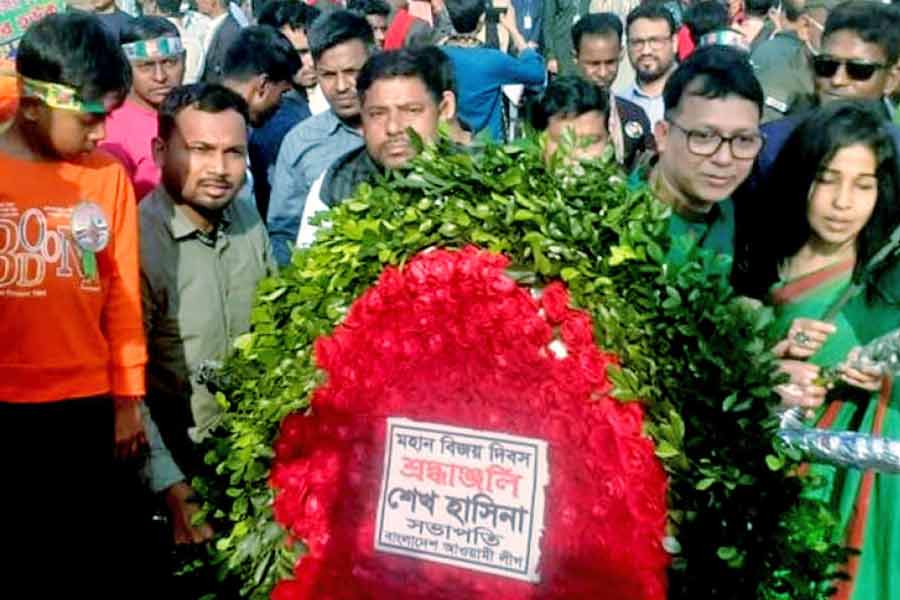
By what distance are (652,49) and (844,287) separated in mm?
3900

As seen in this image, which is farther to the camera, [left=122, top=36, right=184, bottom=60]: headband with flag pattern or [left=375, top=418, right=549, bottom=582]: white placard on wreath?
[left=122, top=36, right=184, bottom=60]: headband with flag pattern

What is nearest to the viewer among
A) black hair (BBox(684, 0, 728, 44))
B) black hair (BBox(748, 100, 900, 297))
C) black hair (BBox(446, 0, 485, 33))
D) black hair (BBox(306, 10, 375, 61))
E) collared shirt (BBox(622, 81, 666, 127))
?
black hair (BBox(748, 100, 900, 297))

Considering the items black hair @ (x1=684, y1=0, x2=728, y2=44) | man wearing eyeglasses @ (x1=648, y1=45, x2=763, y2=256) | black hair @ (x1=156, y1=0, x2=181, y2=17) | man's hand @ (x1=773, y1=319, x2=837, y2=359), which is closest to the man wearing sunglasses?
man wearing eyeglasses @ (x1=648, y1=45, x2=763, y2=256)

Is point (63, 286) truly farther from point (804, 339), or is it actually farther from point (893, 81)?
point (893, 81)

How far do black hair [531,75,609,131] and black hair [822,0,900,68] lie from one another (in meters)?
0.90

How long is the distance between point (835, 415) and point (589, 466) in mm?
816

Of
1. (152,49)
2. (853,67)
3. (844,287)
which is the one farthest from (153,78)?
(844,287)

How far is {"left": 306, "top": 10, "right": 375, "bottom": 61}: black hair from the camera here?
539 centimetres

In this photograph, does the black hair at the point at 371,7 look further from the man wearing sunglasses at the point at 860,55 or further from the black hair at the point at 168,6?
the man wearing sunglasses at the point at 860,55

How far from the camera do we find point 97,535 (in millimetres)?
3805

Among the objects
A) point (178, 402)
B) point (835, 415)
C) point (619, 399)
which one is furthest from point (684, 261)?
point (178, 402)

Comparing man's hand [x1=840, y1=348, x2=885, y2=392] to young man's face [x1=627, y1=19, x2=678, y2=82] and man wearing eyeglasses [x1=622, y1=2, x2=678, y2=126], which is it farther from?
young man's face [x1=627, y1=19, x2=678, y2=82]

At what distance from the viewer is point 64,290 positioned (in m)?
3.47

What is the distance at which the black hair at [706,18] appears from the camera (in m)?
7.98
